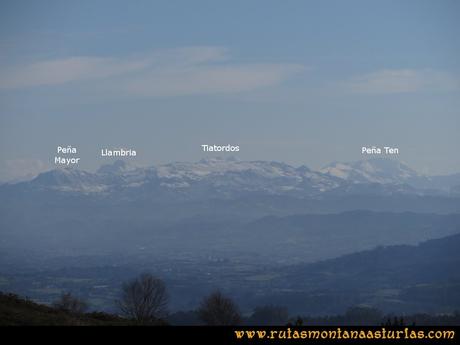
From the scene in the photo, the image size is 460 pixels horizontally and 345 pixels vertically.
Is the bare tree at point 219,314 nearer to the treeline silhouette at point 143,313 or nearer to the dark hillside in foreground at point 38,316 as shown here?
the treeline silhouette at point 143,313

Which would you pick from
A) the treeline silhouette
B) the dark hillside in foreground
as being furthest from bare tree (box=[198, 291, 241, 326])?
the dark hillside in foreground

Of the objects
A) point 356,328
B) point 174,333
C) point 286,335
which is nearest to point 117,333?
point 174,333

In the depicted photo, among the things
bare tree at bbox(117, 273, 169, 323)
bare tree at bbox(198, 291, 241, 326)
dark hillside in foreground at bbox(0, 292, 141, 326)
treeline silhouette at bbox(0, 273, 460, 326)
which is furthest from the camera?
bare tree at bbox(117, 273, 169, 323)

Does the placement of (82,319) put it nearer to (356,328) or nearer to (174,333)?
(174,333)

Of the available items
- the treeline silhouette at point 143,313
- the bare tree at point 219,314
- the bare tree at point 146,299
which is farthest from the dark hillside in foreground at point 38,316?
the bare tree at point 219,314

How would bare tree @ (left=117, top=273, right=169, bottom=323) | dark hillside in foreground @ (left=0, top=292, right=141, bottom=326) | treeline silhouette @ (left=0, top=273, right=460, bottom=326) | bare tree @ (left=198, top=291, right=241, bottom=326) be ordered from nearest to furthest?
dark hillside in foreground @ (left=0, top=292, right=141, bottom=326) < treeline silhouette @ (left=0, top=273, right=460, bottom=326) < bare tree @ (left=198, top=291, right=241, bottom=326) < bare tree @ (left=117, top=273, right=169, bottom=323)

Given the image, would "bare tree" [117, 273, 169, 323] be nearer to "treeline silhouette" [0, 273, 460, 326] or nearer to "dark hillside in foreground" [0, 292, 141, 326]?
"treeline silhouette" [0, 273, 460, 326]

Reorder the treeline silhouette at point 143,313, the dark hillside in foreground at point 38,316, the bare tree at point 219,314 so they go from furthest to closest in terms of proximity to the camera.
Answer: the bare tree at point 219,314 → the treeline silhouette at point 143,313 → the dark hillside in foreground at point 38,316

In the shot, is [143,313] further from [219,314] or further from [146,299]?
[219,314]

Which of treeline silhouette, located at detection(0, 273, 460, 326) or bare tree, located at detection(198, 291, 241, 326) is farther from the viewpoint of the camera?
bare tree, located at detection(198, 291, 241, 326)

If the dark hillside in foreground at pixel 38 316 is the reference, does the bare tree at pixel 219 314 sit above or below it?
below

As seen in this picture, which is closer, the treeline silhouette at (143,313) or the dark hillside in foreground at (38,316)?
the dark hillside in foreground at (38,316)

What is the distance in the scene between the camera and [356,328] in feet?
117

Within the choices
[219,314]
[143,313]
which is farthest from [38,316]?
[219,314]
